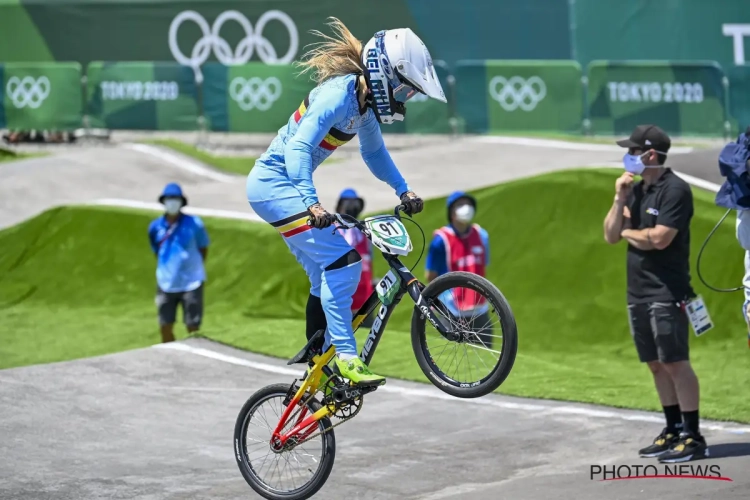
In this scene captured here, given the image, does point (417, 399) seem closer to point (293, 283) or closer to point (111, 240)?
point (293, 283)

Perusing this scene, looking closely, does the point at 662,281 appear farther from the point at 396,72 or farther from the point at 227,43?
the point at 227,43

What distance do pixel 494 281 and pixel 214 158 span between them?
9.75m

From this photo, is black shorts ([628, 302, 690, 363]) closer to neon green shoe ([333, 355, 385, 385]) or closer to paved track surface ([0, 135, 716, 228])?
neon green shoe ([333, 355, 385, 385])

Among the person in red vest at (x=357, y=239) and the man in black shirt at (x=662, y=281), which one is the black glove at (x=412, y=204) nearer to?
the man in black shirt at (x=662, y=281)

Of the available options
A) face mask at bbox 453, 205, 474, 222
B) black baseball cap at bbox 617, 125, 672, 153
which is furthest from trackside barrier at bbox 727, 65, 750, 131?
black baseball cap at bbox 617, 125, 672, 153

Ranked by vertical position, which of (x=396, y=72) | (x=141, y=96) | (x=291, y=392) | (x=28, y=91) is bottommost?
(x=291, y=392)

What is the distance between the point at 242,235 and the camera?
17.8 m

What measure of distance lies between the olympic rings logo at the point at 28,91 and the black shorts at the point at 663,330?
18388mm

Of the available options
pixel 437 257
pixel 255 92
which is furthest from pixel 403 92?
pixel 255 92

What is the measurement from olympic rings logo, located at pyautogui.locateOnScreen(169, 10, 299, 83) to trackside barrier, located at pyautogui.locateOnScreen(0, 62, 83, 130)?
245 centimetres

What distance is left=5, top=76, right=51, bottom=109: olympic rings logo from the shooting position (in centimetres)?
2527

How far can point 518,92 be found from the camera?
2314 cm

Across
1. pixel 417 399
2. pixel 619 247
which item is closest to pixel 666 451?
pixel 417 399

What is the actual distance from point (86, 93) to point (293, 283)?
10.4 m
